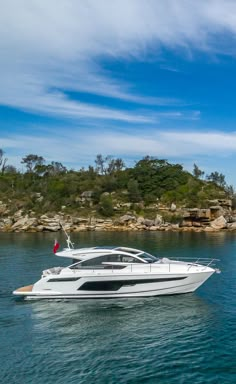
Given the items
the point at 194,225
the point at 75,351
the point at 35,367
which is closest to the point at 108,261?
the point at 75,351

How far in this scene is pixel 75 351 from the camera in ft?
62.8

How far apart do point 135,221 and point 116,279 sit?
253 ft

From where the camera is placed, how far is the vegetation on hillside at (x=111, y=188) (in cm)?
11412

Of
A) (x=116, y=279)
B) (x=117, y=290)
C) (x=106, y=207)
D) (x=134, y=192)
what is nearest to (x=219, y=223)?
(x=134, y=192)

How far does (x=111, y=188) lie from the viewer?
12412 centimetres

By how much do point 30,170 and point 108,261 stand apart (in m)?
121

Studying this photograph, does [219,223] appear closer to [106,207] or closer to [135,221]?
[135,221]

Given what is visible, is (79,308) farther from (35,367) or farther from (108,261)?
(35,367)

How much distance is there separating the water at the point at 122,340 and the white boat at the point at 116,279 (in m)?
0.67

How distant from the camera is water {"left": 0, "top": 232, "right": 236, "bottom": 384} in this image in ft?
54.7

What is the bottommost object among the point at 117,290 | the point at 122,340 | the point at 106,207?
the point at 122,340

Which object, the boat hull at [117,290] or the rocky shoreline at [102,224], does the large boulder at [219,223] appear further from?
the boat hull at [117,290]

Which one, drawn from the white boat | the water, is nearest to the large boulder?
the water

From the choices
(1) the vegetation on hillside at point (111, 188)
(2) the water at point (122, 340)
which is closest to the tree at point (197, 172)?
(1) the vegetation on hillside at point (111, 188)
